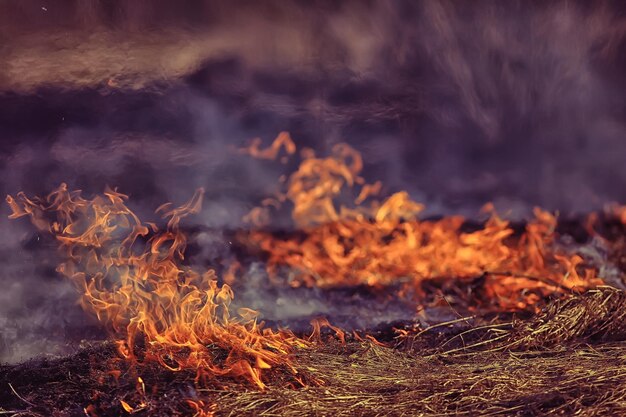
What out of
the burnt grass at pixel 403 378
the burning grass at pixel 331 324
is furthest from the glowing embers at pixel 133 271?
the burnt grass at pixel 403 378

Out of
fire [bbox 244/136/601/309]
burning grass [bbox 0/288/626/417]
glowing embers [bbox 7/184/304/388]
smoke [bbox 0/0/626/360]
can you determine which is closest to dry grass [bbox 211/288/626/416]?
burning grass [bbox 0/288/626/417]

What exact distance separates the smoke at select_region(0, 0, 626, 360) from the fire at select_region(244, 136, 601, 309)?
0.46 feet

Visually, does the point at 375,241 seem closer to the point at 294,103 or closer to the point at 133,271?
the point at 294,103

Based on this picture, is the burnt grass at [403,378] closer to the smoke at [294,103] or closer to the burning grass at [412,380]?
the burning grass at [412,380]

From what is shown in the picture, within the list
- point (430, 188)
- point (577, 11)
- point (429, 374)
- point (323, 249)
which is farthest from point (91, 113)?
point (577, 11)

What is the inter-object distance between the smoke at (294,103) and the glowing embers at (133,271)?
126 mm

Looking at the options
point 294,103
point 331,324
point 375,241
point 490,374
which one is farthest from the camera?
point 375,241

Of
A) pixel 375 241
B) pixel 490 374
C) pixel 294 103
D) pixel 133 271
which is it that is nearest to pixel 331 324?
pixel 375 241

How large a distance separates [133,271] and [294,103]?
1746 millimetres

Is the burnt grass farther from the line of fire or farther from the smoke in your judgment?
the smoke

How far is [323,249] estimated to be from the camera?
6453 mm

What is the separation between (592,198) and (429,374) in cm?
316

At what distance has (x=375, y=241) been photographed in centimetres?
654

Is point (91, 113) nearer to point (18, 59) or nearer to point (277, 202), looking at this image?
point (18, 59)
